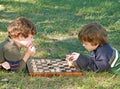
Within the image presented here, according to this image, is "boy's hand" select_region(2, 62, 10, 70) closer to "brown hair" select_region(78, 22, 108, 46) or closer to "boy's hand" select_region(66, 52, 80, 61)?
"boy's hand" select_region(66, 52, 80, 61)

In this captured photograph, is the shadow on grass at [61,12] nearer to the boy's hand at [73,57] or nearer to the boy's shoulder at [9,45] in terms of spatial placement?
the boy's hand at [73,57]

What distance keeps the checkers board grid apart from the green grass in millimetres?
91

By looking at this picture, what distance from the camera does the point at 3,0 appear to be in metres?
10.8

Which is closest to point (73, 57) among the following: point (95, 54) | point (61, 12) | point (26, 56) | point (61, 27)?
point (95, 54)

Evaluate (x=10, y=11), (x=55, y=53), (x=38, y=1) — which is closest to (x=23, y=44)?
(x=55, y=53)

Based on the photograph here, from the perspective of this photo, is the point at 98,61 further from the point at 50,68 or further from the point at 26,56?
the point at 26,56

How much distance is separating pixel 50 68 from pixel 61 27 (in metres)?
2.71

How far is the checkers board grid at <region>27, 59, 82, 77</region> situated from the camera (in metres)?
5.31

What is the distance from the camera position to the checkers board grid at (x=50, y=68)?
5.31 metres

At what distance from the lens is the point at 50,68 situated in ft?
18.2

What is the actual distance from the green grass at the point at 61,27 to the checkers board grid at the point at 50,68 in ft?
0.30

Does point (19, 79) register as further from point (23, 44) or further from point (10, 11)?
point (10, 11)

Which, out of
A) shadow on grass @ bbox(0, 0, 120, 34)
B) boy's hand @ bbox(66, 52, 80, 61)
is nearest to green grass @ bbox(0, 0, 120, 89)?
shadow on grass @ bbox(0, 0, 120, 34)

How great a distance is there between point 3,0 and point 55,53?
4.71 metres
